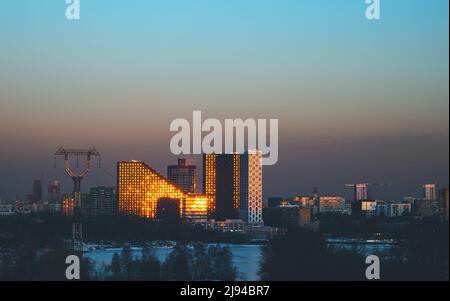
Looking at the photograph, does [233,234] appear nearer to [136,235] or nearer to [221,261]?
[136,235]

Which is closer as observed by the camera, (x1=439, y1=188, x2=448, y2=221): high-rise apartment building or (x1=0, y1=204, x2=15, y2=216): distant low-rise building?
(x1=439, y1=188, x2=448, y2=221): high-rise apartment building

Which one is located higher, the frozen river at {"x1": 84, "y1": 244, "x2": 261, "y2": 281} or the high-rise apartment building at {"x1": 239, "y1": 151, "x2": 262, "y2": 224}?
the high-rise apartment building at {"x1": 239, "y1": 151, "x2": 262, "y2": 224}

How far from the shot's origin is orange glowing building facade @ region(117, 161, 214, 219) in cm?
4083

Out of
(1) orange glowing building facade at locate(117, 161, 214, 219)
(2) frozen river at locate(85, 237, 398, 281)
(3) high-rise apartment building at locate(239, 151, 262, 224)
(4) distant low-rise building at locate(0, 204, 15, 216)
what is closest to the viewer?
(2) frozen river at locate(85, 237, 398, 281)

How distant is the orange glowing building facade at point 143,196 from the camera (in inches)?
1608

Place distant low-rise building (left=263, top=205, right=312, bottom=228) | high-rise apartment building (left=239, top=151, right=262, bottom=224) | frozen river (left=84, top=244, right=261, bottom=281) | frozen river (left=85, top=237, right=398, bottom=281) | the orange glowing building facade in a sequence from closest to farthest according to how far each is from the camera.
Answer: frozen river (left=84, top=244, right=261, bottom=281)
frozen river (left=85, top=237, right=398, bottom=281)
distant low-rise building (left=263, top=205, right=312, bottom=228)
high-rise apartment building (left=239, top=151, right=262, bottom=224)
the orange glowing building facade

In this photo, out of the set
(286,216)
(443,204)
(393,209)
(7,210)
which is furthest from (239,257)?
(393,209)

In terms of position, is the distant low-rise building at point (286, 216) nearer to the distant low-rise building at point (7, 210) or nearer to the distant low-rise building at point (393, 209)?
the distant low-rise building at point (393, 209)

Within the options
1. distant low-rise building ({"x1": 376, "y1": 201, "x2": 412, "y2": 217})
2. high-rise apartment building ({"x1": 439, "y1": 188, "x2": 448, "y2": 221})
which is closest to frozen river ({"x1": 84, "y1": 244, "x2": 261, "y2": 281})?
high-rise apartment building ({"x1": 439, "y1": 188, "x2": 448, "y2": 221})

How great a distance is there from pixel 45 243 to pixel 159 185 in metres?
22.1

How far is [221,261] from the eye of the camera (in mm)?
21531

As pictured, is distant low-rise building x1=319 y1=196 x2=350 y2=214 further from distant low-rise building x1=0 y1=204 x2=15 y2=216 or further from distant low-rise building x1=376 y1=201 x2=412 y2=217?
distant low-rise building x1=0 y1=204 x2=15 y2=216

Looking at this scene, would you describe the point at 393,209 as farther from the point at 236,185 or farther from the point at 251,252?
the point at 251,252
